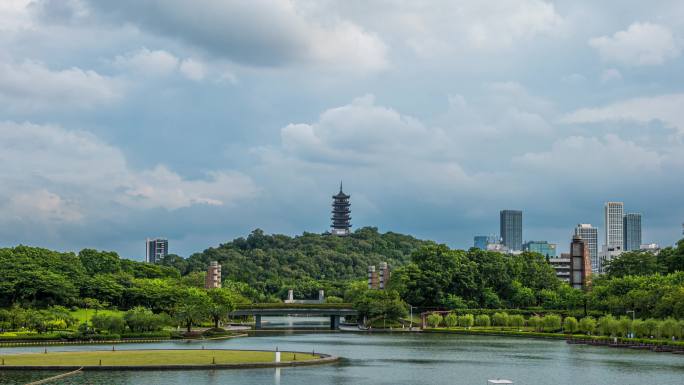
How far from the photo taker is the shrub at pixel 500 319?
129 metres

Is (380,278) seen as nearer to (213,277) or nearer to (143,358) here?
(213,277)

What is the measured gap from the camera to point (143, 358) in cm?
6825

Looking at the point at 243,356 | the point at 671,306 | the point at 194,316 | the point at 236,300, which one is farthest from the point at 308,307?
the point at 243,356

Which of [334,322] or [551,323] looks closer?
[551,323]

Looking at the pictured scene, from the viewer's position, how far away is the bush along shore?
90375 mm

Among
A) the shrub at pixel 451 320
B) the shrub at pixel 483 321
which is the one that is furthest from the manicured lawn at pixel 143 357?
the shrub at pixel 483 321

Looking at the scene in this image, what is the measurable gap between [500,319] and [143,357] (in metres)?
72.6

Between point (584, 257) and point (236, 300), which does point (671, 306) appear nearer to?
point (584, 257)

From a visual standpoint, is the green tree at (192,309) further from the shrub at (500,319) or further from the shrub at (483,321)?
the shrub at (500,319)

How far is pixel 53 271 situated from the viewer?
124312mm

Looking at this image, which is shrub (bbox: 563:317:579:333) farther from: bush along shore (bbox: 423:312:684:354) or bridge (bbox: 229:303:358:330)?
bridge (bbox: 229:303:358:330)

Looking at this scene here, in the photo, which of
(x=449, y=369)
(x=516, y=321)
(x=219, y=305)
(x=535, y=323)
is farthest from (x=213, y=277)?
(x=449, y=369)

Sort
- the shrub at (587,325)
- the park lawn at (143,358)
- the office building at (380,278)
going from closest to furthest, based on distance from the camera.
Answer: the park lawn at (143,358) → the shrub at (587,325) → the office building at (380,278)

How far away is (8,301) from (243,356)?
57521mm
